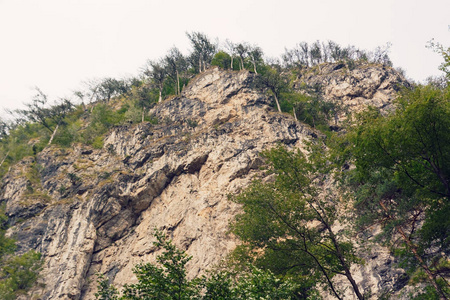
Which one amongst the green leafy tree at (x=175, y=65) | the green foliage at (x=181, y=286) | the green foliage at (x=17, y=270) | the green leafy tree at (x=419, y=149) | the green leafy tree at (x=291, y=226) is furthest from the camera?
the green leafy tree at (x=175, y=65)

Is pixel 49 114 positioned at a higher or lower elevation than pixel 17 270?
higher

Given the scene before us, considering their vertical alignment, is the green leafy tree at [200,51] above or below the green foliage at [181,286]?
above

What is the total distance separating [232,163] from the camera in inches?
1416

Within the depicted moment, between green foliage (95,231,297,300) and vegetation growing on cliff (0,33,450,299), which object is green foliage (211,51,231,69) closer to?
vegetation growing on cliff (0,33,450,299)

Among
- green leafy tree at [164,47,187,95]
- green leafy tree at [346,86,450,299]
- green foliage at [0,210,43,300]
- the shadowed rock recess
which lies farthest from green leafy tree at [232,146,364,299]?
green leafy tree at [164,47,187,95]

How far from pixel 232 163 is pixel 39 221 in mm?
24165

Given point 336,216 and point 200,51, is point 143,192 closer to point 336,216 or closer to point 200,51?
point 336,216

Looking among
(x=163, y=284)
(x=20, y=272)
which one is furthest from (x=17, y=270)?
(x=163, y=284)

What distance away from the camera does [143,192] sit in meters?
36.6

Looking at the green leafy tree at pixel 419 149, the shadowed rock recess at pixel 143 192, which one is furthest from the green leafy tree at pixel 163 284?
the shadowed rock recess at pixel 143 192

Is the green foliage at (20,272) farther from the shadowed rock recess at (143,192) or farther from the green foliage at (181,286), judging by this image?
the green foliage at (181,286)

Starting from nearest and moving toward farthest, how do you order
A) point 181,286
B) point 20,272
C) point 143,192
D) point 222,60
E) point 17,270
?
point 181,286, point 20,272, point 17,270, point 143,192, point 222,60

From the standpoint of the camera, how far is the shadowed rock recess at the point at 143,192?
99.3ft

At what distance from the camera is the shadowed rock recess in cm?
3027
